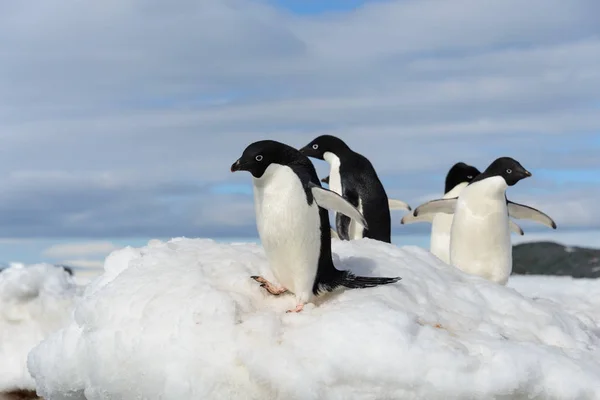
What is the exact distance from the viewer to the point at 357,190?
7.79 metres

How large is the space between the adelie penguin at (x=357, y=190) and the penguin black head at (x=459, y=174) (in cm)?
167

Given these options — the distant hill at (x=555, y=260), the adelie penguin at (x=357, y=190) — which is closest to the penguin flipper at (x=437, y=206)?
the adelie penguin at (x=357, y=190)

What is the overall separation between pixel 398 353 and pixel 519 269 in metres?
9.97

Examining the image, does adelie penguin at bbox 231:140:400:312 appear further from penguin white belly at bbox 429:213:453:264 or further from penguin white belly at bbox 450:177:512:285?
penguin white belly at bbox 429:213:453:264

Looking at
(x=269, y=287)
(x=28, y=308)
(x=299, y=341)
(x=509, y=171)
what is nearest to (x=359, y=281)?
(x=269, y=287)

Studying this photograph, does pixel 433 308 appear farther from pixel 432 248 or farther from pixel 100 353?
pixel 432 248

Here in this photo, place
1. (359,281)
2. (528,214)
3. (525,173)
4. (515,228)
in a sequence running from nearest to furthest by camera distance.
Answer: (359,281) → (525,173) → (528,214) → (515,228)

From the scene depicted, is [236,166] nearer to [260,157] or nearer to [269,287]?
[260,157]

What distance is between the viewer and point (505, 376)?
401 cm

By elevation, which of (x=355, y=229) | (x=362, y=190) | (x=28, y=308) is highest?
(x=362, y=190)

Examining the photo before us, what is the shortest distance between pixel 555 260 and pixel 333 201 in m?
9.84

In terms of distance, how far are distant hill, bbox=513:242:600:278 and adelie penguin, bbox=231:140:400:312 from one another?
31.2 feet

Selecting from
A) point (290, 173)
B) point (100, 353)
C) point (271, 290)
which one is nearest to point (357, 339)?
point (271, 290)

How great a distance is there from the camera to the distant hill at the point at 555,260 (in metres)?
13.0
